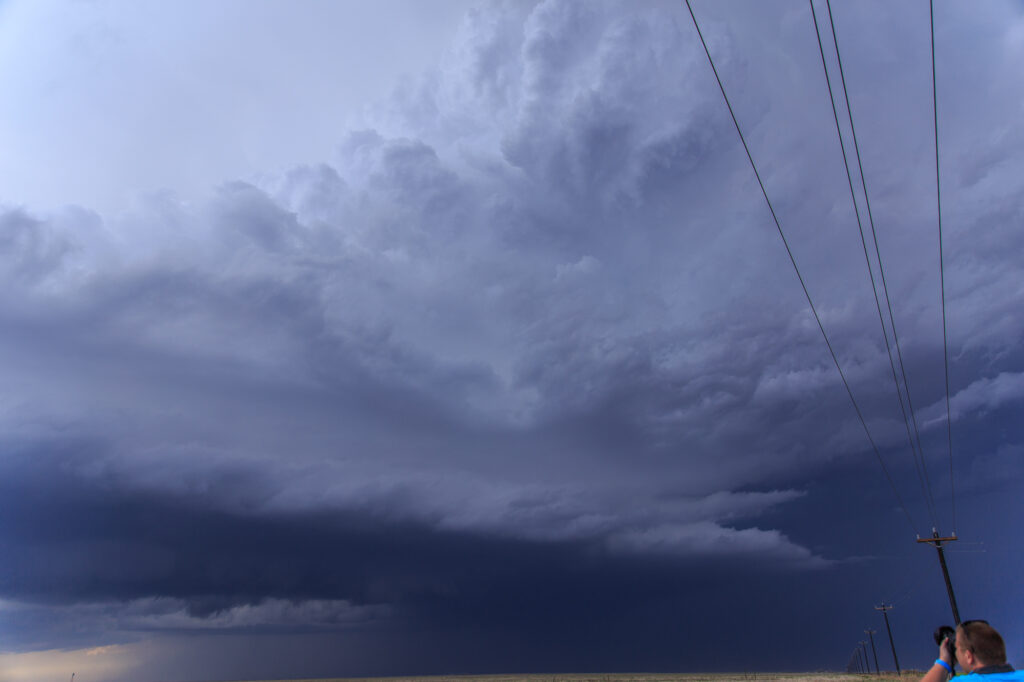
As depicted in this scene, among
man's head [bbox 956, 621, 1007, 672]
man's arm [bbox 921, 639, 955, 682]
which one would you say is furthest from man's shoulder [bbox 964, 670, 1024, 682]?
man's arm [bbox 921, 639, 955, 682]

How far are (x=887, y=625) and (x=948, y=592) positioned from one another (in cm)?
10226

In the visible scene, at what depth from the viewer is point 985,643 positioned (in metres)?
6.80

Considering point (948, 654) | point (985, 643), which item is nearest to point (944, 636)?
point (948, 654)

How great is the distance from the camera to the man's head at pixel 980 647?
6.70 metres

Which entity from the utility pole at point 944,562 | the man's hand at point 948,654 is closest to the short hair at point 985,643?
the man's hand at point 948,654

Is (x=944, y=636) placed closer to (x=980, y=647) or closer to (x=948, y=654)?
(x=948, y=654)

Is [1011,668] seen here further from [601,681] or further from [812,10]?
[601,681]

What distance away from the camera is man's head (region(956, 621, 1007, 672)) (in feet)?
22.0

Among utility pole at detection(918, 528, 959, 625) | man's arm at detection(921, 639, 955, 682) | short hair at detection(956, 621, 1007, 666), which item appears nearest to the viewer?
short hair at detection(956, 621, 1007, 666)

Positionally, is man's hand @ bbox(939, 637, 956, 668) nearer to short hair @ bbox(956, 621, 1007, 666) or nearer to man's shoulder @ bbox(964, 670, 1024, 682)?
short hair @ bbox(956, 621, 1007, 666)

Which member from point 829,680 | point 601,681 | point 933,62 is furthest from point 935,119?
point 601,681

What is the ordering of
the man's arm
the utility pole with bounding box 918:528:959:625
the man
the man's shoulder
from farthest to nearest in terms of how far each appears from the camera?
the utility pole with bounding box 918:528:959:625 < the man's arm < the man < the man's shoulder

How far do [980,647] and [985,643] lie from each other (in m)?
0.07

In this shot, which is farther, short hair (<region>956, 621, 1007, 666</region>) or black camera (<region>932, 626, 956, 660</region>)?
black camera (<region>932, 626, 956, 660</region>)
